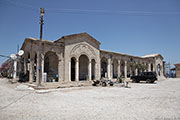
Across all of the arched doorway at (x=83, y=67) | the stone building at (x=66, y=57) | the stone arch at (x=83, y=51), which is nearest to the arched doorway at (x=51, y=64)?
the stone building at (x=66, y=57)

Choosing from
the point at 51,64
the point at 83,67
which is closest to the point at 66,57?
the point at 51,64

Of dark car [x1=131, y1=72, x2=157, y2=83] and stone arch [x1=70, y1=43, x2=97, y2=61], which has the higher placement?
stone arch [x1=70, y1=43, x2=97, y2=61]

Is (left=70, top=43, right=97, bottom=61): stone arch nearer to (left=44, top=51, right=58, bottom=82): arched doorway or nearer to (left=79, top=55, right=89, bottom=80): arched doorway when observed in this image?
(left=79, top=55, right=89, bottom=80): arched doorway

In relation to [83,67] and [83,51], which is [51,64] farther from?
[83,67]

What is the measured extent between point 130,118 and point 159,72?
40373 mm

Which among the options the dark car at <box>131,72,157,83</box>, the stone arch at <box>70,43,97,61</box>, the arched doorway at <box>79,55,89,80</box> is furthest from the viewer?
the arched doorway at <box>79,55,89,80</box>

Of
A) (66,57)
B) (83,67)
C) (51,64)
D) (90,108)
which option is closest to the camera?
(90,108)

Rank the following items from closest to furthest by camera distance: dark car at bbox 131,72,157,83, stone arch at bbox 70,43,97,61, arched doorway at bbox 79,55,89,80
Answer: stone arch at bbox 70,43,97,61, dark car at bbox 131,72,157,83, arched doorway at bbox 79,55,89,80

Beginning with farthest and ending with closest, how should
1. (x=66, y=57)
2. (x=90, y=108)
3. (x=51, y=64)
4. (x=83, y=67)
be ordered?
(x=83, y=67)
(x=51, y=64)
(x=66, y=57)
(x=90, y=108)

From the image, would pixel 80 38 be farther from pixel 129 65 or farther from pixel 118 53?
pixel 129 65

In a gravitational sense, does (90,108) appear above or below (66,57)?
below

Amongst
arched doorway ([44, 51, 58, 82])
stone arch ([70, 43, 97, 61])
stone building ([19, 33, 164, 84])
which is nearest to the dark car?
stone building ([19, 33, 164, 84])

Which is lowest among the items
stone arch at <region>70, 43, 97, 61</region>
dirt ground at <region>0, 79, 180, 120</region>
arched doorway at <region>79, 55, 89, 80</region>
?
dirt ground at <region>0, 79, 180, 120</region>

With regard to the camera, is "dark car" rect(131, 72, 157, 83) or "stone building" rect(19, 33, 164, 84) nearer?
"stone building" rect(19, 33, 164, 84)
